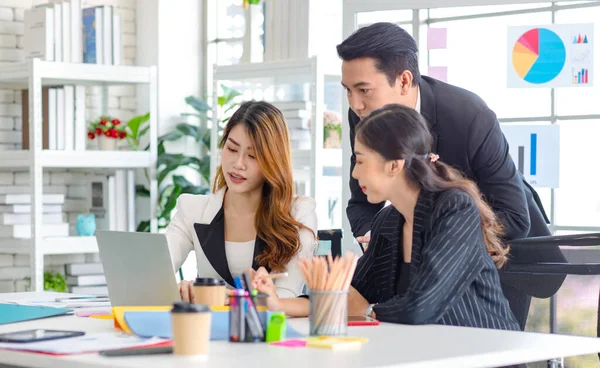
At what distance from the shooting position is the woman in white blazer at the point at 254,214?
2688 mm

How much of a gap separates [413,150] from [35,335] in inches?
37.3

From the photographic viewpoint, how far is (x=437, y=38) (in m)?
3.98

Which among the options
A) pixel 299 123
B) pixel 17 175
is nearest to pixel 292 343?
pixel 299 123

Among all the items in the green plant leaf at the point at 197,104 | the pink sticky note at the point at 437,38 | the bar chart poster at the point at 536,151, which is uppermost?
the pink sticky note at the point at 437,38

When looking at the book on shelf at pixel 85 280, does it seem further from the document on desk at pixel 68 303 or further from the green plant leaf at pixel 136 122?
the document on desk at pixel 68 303

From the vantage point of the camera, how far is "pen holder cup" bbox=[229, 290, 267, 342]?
1799mm

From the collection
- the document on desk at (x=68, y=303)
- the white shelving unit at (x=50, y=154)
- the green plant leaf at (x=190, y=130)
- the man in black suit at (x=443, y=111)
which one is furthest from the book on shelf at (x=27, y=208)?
the man in black suit at (x=443, y=111)

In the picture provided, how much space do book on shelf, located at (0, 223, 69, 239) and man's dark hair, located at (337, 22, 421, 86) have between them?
3.06 metres

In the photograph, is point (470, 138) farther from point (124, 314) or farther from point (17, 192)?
point (17, 192)

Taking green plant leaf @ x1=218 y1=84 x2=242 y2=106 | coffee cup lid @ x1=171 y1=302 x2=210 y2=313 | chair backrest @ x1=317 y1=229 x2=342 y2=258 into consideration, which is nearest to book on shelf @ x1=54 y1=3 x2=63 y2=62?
green plant leaf @ x1=218 y1=84 x2=242 y2=106

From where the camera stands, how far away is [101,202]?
18.8 feet

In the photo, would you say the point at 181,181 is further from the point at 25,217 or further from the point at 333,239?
the point at 333,239

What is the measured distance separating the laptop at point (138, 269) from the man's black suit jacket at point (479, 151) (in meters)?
0.80

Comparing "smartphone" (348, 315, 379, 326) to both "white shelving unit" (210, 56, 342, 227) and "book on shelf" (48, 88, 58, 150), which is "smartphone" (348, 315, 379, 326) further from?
"book on shelf" (48, 88, 58, 150)
